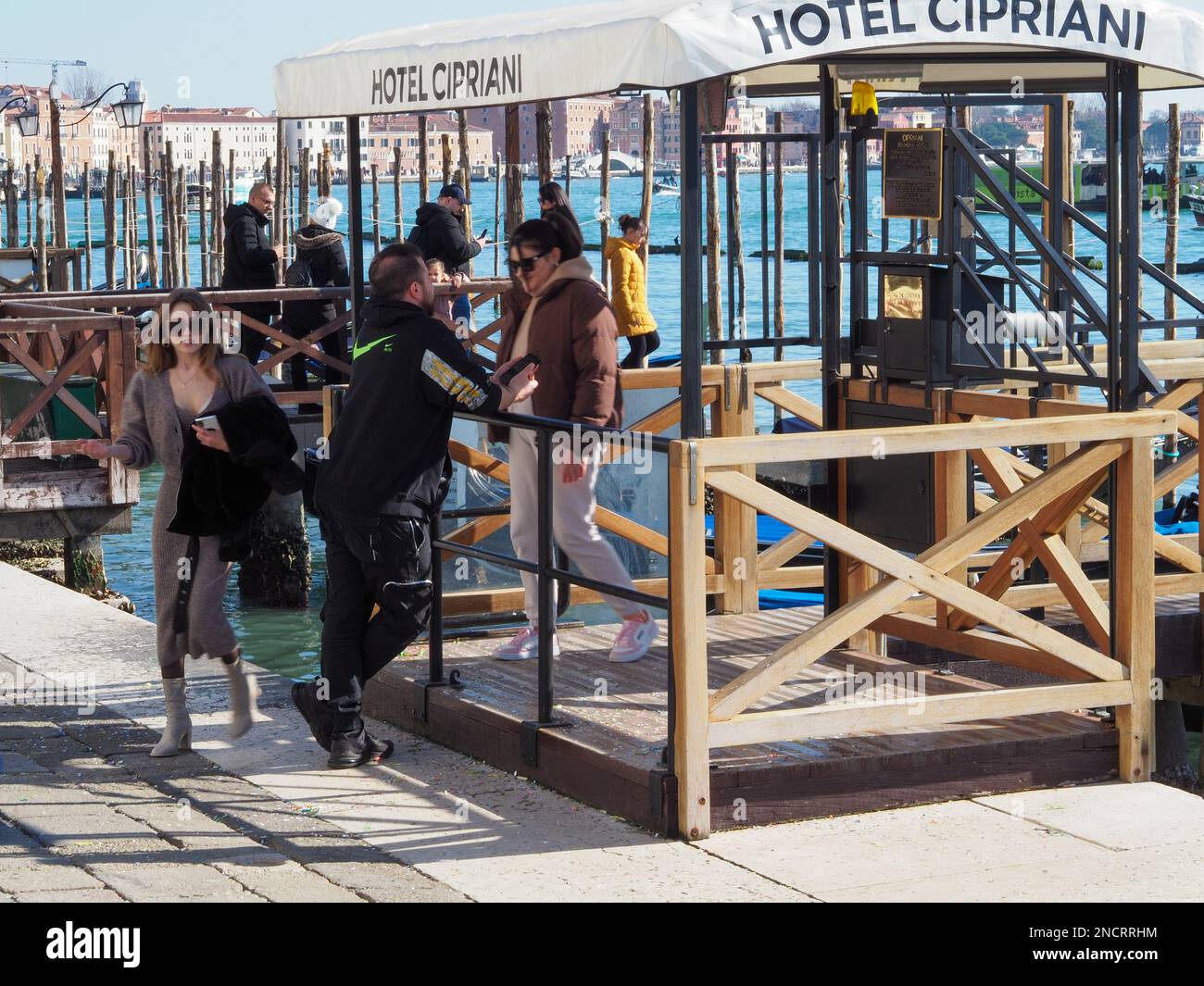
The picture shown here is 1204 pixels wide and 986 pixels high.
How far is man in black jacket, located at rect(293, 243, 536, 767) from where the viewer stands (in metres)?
6.28

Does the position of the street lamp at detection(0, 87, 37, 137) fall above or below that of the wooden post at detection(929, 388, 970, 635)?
above

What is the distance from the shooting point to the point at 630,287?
1680 cm

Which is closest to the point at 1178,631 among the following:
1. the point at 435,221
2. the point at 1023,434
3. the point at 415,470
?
the point at 1023,434

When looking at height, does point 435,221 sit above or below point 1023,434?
above

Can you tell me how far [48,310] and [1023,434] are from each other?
995 centimetres

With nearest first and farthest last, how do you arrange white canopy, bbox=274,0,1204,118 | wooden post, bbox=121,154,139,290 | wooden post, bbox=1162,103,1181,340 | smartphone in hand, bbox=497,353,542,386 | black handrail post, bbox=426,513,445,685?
white canopy, bbox=274,0,1204,118, smartphone in hand, bbox=497,353,542,386, black handrail post, bbox=426,513,445,685, wooden post, bbox=1162,103,1181,340, wooden post, bbox=121,154,139,290

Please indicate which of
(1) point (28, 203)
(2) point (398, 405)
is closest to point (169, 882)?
(2) point (398, 405)

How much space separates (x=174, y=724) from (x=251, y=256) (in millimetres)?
9534

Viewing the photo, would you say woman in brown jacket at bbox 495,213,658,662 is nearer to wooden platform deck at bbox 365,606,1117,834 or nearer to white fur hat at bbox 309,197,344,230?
wooden platform deck at bbox 365,606,1117,834

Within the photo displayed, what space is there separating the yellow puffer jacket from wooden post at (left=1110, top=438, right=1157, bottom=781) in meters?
10.3

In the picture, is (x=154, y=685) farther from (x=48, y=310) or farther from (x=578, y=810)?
(x=48, y=310)

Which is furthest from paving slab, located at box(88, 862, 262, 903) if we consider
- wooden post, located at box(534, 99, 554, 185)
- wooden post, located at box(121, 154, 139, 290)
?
wooden post, located at box(121, 154, 139, 290)

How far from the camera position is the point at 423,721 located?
7.06 meters

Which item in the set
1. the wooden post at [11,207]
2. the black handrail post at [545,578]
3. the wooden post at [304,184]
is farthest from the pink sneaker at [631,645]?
the wooden post at [11,207]
